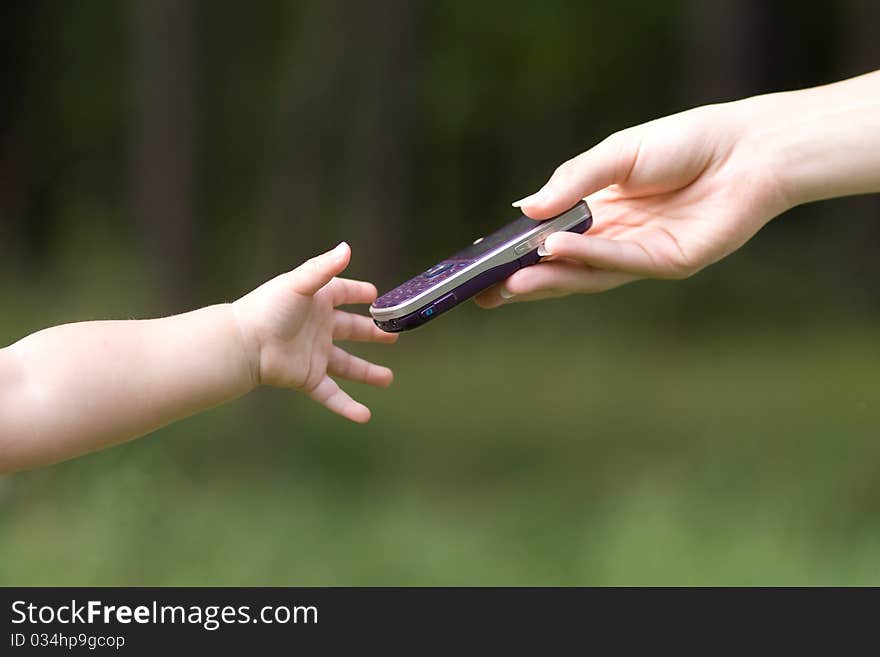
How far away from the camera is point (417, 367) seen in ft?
15.3

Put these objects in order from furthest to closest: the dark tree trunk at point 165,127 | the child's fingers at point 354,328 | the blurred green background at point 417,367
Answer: the dark tree trunk at point 165,127 < the blurred green background at point 417,367 < the child's fingers at point 354,328

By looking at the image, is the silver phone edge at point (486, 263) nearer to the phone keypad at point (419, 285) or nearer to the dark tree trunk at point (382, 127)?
the phone keypad at point (419, 285)

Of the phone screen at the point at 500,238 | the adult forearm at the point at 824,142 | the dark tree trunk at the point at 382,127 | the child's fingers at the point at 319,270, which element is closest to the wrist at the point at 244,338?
the child's fingers at the point at 319,270

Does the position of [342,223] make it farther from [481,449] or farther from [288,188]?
[481,449]

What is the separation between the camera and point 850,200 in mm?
5359

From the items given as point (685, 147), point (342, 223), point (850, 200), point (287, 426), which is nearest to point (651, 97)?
point (850, 200)

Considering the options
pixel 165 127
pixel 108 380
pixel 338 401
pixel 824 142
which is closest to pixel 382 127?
pixel 165 127

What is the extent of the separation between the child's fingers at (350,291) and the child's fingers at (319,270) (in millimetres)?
107

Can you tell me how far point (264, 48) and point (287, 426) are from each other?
4.06 m

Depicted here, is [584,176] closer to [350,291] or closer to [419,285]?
[419,285]

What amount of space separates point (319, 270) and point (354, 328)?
9.1 inches

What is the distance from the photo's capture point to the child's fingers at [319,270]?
5.10ft

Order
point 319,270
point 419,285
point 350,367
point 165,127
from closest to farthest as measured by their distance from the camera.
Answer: point 319,270, point 419,285, point 350,367, point 165,127

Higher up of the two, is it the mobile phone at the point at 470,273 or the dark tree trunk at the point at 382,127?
the dark tree trunk at the point at 382,127
